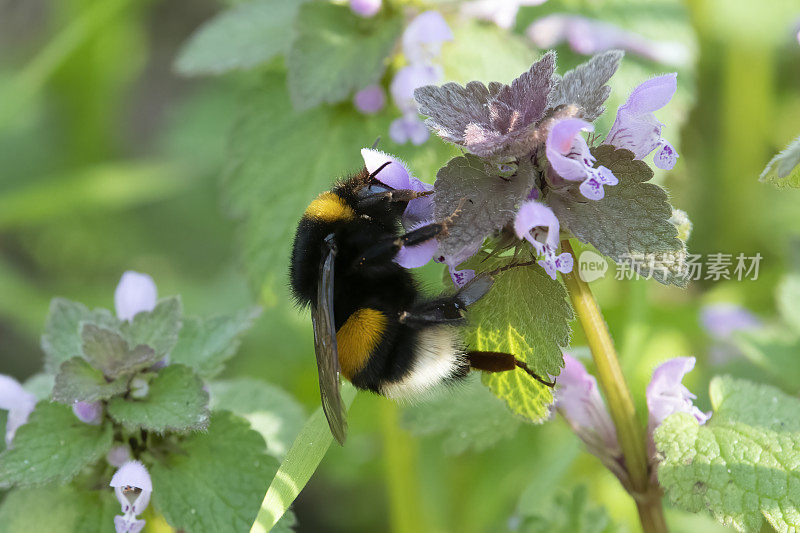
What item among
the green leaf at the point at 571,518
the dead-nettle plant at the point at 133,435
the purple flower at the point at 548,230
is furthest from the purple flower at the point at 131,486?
the green leaf at the point at 571,518

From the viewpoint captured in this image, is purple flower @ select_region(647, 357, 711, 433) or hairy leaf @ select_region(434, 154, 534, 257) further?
purple flower @ select_region(647, 357, 711, 433)

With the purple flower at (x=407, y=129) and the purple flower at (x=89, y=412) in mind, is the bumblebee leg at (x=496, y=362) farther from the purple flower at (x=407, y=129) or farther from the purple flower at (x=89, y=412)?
the purple flower at (x=407, y=129)

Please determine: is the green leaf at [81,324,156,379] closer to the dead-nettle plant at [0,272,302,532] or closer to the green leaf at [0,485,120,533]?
the dead-nettle plant at [0,272,302,532]

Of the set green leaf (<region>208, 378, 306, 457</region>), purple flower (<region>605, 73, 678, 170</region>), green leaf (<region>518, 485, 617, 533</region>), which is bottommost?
green leaf (<region>518, 485, 617, 533</region>)

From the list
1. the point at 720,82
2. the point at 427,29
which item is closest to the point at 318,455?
the point at 427,29

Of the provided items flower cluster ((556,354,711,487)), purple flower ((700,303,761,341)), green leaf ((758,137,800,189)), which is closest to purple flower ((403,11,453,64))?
flower cluster ((556,354,711,487))
